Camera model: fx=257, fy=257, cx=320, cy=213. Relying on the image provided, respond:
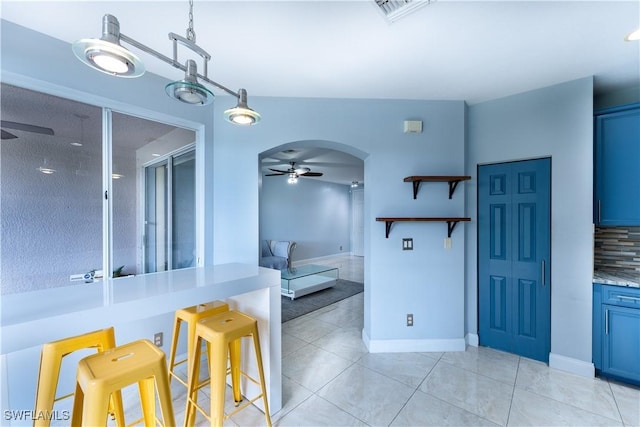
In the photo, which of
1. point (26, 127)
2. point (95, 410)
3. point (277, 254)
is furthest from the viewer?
point (277, 254)

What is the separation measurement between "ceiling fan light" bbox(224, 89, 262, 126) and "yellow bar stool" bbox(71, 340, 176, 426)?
1345mm

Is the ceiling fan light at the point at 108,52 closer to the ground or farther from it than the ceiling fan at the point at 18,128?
farther from it

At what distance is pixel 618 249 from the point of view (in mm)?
2529

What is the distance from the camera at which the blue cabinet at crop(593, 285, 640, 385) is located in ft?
6.89

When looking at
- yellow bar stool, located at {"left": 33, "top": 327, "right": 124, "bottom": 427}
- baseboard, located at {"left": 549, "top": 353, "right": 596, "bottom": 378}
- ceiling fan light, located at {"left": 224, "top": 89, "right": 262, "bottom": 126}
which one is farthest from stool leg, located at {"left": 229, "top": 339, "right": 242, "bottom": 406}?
baseboard, located at {"left": 549, "top": 353, "right": 596, "bottom": 378}

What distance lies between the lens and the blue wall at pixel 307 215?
7008mm

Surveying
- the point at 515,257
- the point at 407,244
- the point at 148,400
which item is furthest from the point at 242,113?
the point at 515,257

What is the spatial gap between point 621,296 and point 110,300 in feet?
11.8

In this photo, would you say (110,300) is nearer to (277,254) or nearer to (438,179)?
(438,179)

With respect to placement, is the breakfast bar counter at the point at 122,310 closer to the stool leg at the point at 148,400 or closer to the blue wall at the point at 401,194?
the stool leg at the point at 148,400

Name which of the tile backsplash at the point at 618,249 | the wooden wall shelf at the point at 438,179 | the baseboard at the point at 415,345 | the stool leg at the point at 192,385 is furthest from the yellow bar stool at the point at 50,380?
the tile backsplash at the point at 618,249

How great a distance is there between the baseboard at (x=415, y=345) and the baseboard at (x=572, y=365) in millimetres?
740

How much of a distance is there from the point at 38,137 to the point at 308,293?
3.82 m

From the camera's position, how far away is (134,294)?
1.24 meters
